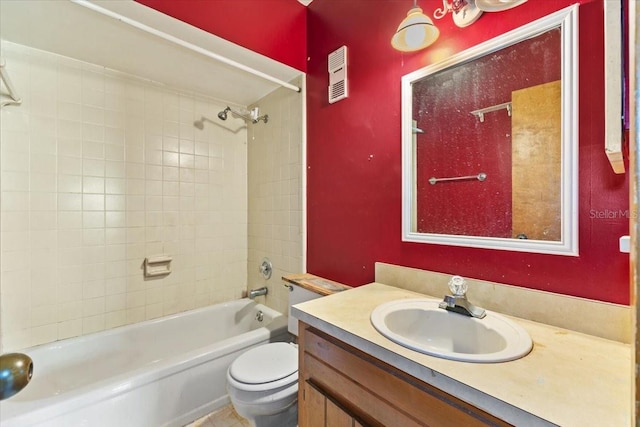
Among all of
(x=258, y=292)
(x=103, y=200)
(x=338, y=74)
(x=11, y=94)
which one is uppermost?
(x=338, y=74)

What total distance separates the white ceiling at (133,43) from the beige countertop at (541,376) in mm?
1677

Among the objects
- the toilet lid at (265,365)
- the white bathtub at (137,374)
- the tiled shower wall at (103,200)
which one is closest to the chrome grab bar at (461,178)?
the toilet lid at (265,365)

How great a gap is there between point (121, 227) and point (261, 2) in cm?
177

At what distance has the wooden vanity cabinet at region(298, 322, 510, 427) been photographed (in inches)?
25.6

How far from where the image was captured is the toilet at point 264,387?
1280mm

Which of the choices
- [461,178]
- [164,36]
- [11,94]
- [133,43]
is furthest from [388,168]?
[11,94]

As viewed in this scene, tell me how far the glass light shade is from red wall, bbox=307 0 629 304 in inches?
5.4

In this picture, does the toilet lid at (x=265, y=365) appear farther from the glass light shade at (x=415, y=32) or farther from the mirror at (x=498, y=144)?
the glass light shade at (x=415, y=32)

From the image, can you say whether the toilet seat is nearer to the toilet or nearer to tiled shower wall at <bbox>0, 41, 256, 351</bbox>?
the toilet

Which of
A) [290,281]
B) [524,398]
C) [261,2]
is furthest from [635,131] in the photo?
[261,2]

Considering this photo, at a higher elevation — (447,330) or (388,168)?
(388,168)

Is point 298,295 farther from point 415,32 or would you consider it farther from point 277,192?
point 415,32

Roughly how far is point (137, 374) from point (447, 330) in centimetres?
148

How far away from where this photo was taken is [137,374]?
4.62ft
